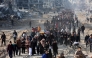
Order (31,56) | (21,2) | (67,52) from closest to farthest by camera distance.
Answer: (31,56) < (67,52) < (21,2)

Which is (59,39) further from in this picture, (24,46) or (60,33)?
(24,46)

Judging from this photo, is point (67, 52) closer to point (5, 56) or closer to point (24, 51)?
point (24, 51)

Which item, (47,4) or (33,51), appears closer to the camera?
(33,51)

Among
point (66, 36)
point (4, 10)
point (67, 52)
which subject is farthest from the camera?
point (4, 10)

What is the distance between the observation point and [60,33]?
23.2 metres

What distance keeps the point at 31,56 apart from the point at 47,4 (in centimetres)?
11708

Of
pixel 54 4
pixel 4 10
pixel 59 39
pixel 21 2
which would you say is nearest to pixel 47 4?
pixel 54 4

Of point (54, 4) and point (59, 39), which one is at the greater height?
point (59, 39)

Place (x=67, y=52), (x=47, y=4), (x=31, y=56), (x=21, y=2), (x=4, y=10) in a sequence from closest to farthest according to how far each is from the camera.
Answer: (x=31, y=56)
(x=67, y=52)
(x=4, y=10)
(x=21, y=2)
(x=47, y=4)

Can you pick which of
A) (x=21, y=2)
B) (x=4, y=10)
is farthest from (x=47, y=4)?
(x=4, y=10)

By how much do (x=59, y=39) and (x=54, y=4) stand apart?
117m

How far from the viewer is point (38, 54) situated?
19562 millimetres

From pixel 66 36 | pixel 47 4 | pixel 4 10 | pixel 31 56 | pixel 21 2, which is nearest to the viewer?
pixel 31 56

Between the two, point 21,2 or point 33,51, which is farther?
point 21,2
